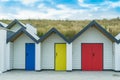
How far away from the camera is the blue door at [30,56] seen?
23.9 meters

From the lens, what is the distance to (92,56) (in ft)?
78.0

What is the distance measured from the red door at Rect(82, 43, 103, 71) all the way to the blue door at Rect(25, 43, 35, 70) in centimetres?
412

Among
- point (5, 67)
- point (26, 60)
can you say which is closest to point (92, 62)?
point (26, 60)

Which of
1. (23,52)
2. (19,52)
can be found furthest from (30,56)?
(19,52)

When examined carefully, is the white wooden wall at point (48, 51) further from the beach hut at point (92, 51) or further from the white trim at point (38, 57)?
the beach hut at point (92, 51)

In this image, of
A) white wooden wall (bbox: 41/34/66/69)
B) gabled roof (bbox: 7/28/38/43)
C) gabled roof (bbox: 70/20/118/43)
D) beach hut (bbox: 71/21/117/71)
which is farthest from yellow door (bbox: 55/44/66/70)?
gabled roof (bbox: 7/28/38/43)

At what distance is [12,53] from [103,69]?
298 inches

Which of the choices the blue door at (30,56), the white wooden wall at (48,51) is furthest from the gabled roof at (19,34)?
the white wooden wall at (48,51)

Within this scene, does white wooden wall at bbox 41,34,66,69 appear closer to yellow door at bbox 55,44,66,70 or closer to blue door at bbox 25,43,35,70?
yellow door at bbox 55,44,66,70

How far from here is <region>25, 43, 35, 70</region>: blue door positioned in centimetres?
2389

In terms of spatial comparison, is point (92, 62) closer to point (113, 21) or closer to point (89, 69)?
point (89, 69)

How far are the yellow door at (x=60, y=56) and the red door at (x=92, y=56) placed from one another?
157cm

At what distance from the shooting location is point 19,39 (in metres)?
24.1

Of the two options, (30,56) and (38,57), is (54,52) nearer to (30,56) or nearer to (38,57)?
(38,57)
